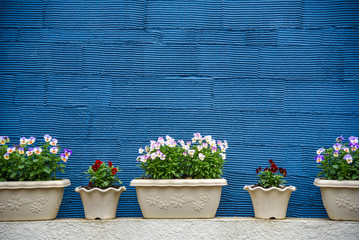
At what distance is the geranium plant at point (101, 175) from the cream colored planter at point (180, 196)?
17 centimetres

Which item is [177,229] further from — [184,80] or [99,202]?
[184,80]

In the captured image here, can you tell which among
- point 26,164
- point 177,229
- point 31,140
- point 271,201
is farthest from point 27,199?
point 271,201

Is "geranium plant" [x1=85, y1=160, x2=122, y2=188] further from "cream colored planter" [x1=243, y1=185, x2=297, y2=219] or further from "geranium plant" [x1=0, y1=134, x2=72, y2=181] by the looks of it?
"cream colored planter" [x1=243, y1=185, x2=297, y2=219]

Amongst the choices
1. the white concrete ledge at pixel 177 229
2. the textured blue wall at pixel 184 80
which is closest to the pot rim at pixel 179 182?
the white concrete ledge at pixel 177 229

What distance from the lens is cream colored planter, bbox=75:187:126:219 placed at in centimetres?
244

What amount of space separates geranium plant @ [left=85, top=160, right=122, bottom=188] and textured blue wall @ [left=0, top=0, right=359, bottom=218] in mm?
253

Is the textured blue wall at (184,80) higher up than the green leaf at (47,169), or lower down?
higher up

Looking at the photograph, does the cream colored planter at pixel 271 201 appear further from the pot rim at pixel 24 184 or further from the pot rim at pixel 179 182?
the pot rim at pixel 24 184

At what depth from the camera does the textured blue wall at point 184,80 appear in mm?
2764

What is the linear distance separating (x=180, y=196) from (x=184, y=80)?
2.83 ft

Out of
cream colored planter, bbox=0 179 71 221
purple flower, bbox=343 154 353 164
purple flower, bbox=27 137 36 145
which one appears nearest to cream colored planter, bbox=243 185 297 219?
purple flower, bbox=343 154 353 164

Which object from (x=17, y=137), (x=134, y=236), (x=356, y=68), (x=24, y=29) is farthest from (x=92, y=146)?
(x=356, y=68)

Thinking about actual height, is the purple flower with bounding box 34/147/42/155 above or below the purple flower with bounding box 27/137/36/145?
below

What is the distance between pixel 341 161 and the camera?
2.48 meters
